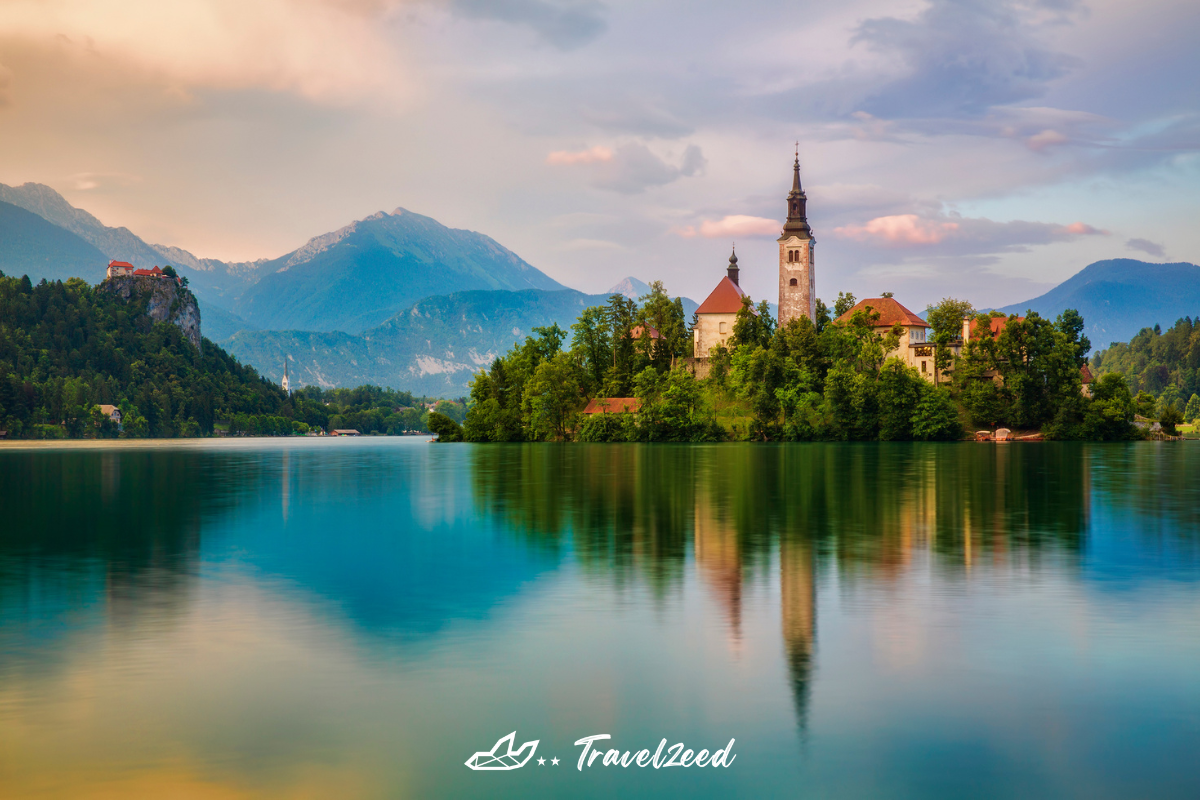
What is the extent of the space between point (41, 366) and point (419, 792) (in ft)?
703

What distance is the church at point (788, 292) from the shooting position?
125m

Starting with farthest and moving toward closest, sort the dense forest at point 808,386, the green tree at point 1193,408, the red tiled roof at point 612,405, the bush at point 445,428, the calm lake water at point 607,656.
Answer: the green tree at point 1193,408 < the bush at point 445,428 < the red tiled roof at point 612,405 < the dense forest at point 808,386 < the calm lake water at point 607,656

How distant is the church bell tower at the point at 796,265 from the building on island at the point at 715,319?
6466 millimetres

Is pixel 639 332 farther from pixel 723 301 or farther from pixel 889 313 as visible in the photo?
pixel 889 313

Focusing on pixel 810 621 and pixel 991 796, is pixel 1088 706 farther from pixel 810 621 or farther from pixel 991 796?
pixel 810 621

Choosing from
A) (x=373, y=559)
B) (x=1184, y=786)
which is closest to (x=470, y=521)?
(x=373, y=559)

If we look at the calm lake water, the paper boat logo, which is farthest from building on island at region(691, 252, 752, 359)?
the paper boat logo

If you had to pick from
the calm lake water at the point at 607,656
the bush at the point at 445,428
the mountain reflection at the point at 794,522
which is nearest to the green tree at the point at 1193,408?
the bush at the point at 445,428

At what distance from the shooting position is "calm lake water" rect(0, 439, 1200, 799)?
811 cm

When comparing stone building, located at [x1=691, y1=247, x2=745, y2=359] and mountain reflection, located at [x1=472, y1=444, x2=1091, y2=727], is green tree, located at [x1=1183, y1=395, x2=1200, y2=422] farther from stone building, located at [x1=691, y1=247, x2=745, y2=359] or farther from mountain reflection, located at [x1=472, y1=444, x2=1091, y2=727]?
mountain reflection, located at [x1=472, y1=444, x2=1091, y2=727]

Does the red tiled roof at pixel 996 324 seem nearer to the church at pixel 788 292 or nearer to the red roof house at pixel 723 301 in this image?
the church at pixel 788 292

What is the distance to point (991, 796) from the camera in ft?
24.8

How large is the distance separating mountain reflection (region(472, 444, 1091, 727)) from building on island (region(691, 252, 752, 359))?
73.5 metres

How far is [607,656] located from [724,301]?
118081 millimetres
